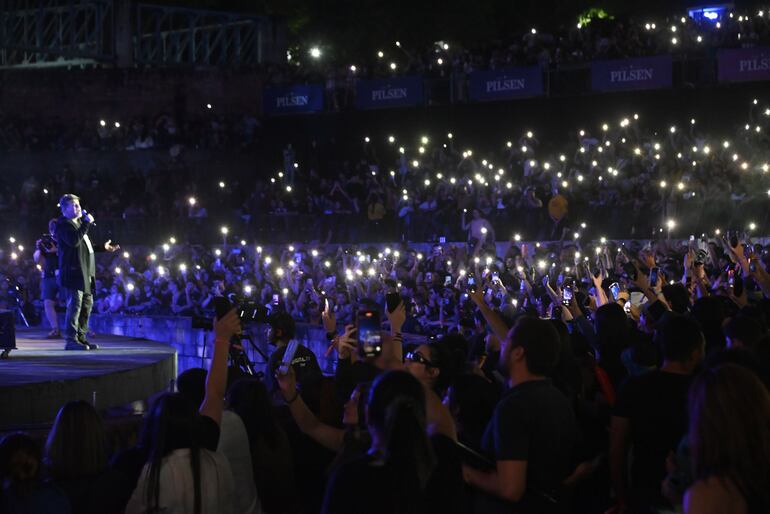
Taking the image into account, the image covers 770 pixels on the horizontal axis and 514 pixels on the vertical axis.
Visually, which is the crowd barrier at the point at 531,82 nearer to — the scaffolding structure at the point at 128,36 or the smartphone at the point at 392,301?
the scaffolding structure at the point at 128,36

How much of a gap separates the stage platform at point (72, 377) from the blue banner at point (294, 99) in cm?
1973

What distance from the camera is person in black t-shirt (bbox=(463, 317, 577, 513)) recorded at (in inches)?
211

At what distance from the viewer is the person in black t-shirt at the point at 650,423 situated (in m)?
5.63

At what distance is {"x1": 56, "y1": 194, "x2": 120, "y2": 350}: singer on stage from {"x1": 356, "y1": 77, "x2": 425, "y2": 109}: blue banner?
20.5 meters

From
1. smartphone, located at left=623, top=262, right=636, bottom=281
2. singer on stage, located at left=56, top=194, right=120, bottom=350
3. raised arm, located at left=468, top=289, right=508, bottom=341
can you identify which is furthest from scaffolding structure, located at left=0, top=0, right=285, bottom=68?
raised arm, located at left=468, top=289, right=508, bottom=341

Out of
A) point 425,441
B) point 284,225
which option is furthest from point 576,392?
point 284,225

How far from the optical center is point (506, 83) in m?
33.2

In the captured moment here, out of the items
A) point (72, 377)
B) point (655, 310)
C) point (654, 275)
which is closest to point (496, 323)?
point (655, 310)

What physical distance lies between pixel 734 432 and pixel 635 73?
28.5m

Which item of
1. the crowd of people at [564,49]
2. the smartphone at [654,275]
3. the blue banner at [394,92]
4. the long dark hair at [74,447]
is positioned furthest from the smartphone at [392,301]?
the blue banner at [394,92]

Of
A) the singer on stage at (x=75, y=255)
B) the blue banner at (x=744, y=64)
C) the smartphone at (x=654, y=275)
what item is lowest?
the smartphone at (x=654, y=275)

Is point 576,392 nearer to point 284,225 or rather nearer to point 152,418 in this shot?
point 152,418

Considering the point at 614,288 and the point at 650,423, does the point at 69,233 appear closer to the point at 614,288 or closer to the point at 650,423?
the point at 614,288

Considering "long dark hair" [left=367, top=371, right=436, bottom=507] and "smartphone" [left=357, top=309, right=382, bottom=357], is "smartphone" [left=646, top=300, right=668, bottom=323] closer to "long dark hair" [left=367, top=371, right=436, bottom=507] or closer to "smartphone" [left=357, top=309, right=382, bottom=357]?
"smartphone" [left=357, top=309, right=382, bottom=357]
